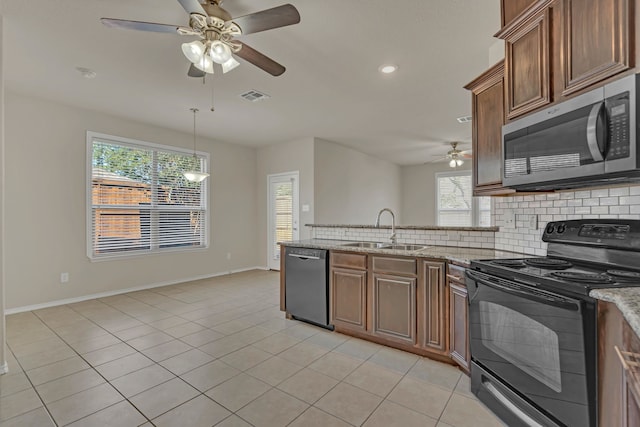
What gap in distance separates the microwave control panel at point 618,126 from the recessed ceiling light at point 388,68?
206 cm

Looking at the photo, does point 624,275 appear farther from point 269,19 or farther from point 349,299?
point 269,19

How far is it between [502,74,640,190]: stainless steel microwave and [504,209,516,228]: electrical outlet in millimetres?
667

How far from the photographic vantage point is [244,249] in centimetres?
659

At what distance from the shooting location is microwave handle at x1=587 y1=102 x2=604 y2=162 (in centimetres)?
138

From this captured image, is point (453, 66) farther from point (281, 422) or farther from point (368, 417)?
point (281, 422)

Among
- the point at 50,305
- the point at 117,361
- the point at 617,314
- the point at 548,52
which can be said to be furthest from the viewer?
the point at 50,305

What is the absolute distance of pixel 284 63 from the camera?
9.95 ft

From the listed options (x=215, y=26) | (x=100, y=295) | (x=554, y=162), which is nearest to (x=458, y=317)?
(x=554, y=162)

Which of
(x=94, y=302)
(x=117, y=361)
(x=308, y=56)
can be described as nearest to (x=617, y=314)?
(x=308, y=56)

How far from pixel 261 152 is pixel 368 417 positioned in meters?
5.81

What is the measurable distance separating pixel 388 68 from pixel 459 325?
8.23 feet

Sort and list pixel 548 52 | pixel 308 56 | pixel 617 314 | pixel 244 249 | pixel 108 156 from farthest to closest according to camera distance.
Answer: pixel 244 249, pixel 108 156, pixel 308 56, pixel 548 52, pixel 617 314

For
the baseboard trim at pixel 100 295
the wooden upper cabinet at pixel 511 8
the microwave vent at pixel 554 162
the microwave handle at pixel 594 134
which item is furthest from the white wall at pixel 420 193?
the microwave handle at pixel 594 134

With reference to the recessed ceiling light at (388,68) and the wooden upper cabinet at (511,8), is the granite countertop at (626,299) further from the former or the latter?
the recessed ceiling light at (388,68)
